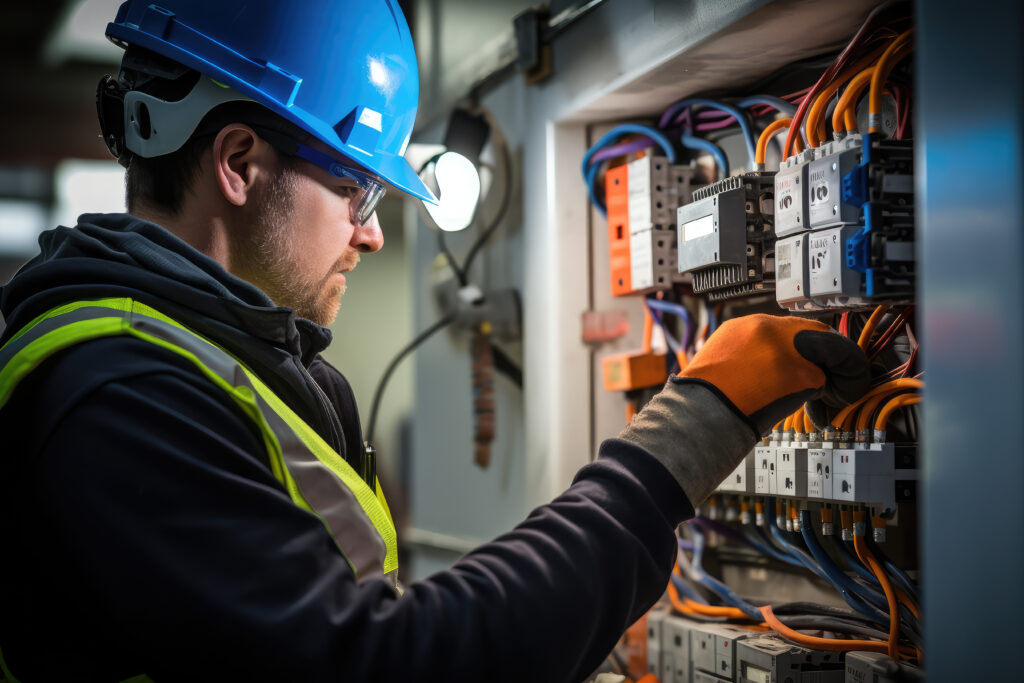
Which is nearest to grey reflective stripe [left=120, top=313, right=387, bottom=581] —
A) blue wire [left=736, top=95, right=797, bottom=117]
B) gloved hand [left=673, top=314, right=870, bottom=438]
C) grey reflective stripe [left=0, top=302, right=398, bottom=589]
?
grey reflective stripe [left=0, top=302, right=398, bottom=589]

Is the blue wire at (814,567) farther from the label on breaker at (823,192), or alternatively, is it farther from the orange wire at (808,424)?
the label on breaker at (823,192)

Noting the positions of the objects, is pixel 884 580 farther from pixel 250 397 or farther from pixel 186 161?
pixel 186 161

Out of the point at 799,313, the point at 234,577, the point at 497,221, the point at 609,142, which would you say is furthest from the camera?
the point at 497,221

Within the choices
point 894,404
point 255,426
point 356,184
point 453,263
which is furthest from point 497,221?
point 255,426

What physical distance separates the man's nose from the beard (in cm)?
8

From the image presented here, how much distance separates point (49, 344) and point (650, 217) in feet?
2.73

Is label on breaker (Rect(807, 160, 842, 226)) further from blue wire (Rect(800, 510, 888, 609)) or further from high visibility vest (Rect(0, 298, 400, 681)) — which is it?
high visibility vest (Rect(0, 298, 400, 681))

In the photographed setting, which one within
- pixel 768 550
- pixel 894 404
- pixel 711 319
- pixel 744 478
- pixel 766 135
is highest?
pixel 766 135

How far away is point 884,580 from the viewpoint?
0.98m

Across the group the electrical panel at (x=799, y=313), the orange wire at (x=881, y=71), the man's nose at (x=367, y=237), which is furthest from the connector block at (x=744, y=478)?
the man's nose at (x=367, y=237)

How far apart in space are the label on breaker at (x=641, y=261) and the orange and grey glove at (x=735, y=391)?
12.8 inches

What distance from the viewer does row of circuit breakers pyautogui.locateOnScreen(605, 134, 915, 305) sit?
2.88 ft

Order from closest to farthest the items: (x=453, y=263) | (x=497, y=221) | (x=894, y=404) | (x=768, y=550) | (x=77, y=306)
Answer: (x=77, y=306) < (x=894, y=404) < (x=768, y=550) < (x=497, y=221) < (x=453, y=263)

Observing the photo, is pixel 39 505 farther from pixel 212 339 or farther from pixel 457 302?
pixel 457 302
